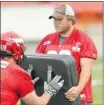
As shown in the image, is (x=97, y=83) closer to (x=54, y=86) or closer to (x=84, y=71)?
(x=84, y=71)

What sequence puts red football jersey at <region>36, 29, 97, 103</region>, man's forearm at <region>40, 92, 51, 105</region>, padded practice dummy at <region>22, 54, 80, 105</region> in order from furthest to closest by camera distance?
red football jersey at <region>36, 29, 97, 103</region> < padded practice dummy at <region>22, 54, 80, 105</region> < man's forearm at <region>40, 92, 51, 105</region>

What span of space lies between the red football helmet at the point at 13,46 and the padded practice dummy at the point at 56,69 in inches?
13.3

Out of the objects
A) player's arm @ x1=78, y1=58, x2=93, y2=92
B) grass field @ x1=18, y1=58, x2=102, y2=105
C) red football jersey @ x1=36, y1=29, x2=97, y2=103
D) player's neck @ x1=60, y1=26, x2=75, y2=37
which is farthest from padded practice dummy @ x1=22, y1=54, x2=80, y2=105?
grass field @ x1=18, y1=58, x2=102, y2=105

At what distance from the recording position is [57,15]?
21.3 feet

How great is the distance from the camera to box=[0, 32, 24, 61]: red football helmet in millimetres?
5405

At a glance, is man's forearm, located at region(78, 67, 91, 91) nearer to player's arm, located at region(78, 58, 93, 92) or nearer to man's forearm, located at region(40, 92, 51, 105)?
player's arm, located at region(78, 58, 93, 92)

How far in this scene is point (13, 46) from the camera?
545 cm

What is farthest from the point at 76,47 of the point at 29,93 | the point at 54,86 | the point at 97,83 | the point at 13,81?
the point at 97,83

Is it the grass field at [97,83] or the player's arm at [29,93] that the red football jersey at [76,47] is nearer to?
the player's arm at [29,93]

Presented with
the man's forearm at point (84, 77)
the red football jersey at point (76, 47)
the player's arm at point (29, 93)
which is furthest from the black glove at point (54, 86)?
the red football jersey at point (76, 47)

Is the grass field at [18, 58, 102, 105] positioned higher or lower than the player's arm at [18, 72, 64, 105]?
lower

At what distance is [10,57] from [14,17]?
16649 millimetres

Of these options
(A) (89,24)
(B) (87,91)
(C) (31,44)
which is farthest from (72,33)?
(A) (89,24)

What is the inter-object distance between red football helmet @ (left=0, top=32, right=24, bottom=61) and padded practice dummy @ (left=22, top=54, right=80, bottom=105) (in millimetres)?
339
